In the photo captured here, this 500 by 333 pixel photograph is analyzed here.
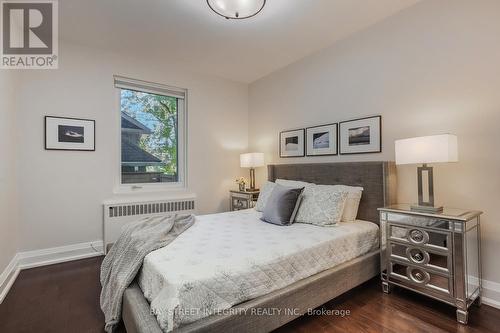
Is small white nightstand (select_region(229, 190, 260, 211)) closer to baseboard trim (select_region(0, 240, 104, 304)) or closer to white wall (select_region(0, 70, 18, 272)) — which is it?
baseboard trim (select_region(0, 240, 104, 304))

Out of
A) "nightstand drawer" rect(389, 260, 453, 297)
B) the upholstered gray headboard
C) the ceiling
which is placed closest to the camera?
"nightstand drawer" rect(389, 260, 453, 297)

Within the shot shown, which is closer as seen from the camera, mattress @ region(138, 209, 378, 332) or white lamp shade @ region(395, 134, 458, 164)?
mattress @ region(138, 209, 378, 332)

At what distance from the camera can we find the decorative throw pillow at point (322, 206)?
7.82 feet

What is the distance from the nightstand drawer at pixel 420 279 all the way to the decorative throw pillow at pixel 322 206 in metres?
0.62

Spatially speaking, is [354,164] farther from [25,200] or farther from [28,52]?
[28,52]

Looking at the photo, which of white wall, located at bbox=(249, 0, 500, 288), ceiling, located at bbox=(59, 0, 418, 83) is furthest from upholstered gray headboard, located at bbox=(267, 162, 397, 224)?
ceiling, located at bbox=(59, 0, 418, 83)

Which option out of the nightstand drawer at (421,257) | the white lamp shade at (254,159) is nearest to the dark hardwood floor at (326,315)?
the nightstand drawer at (421,257)

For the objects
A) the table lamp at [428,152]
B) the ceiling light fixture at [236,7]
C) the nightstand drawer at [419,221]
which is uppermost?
the ceiling light fixture at [236,7]

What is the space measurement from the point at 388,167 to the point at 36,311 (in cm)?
335

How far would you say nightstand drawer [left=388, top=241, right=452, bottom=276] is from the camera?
1836 mm

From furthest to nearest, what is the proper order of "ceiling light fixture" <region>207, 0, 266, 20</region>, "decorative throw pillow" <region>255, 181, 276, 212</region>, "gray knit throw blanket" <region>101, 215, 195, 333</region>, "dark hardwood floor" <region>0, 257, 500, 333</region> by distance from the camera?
"decorative throw pillow" <region>255, 181, 276, 212</region>, "ceiling light fixture" <region>207, 0, 266, 20</region>, "dark hardwood floor" <region>0, 257, 500, 333</region>, "gray knit throw blanket" <region>101, 215, 195, 333</region>

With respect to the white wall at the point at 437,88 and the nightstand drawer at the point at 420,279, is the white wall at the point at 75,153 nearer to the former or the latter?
the white wall at the point at 437,88

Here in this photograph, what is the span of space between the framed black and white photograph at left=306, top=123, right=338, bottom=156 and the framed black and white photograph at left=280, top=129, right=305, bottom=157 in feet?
0.39

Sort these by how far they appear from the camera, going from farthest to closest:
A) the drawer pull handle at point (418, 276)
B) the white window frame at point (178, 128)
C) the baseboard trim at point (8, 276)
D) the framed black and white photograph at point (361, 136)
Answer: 1. the white window frame at point (178, 128)
2. the framed black and white photograph at point (361, 136)
3. the baseboard trim at point (8, 276)
4. the drawer pull handle at point (418, 276)
